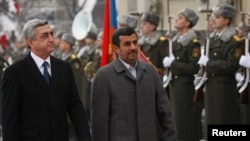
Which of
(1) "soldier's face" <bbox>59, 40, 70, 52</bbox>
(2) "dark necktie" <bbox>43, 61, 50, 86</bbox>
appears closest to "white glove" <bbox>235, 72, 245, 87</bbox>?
(1) "soldier's face" <bbox>59, 40, 70, 52</bbox>

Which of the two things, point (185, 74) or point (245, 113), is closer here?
point (245, 113)

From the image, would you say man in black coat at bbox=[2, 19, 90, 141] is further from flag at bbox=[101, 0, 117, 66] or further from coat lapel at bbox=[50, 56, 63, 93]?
flag at bbox=[101, 0, 117, 66]

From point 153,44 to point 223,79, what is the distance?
1675 mm

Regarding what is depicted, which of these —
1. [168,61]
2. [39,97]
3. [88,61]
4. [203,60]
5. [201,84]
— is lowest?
[88,61]

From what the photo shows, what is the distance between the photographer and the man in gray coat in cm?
834

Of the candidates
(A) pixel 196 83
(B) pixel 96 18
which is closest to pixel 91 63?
(A) pixel 196 83

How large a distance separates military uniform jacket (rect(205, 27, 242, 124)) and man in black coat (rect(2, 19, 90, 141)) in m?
4.94

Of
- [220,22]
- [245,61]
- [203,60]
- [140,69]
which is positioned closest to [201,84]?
[203,60]

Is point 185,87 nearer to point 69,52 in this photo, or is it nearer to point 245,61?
point 245,61

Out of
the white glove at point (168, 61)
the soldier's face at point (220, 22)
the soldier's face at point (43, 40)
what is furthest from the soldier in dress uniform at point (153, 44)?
the soldier's face at point (43, 40)

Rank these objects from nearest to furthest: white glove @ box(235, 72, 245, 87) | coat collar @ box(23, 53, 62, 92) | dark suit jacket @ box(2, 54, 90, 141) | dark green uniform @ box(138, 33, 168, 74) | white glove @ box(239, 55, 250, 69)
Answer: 1. dark suit jacket @ box(2, 54, 90, 141)
2. coat collar @ box(23, 53, 62, 92)
3. white glove @ box(239, 55, 250, 69)
4. white glove @ box(235, 72, 245, 87)
5. dark green uniform @ box(138, 33, 168, 74)

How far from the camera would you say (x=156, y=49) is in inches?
586

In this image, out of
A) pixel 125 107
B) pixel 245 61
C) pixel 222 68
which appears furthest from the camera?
pixel 222 68

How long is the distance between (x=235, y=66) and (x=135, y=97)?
497 cm
